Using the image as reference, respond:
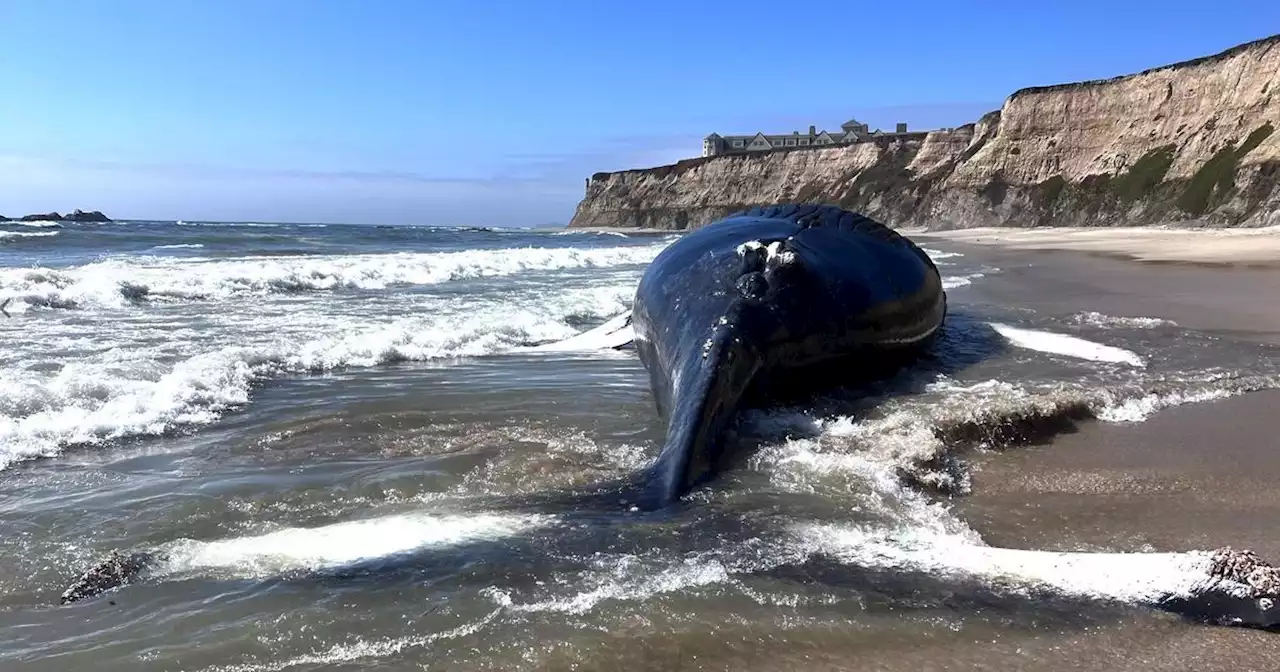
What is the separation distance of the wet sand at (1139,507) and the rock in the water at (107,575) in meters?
2.48

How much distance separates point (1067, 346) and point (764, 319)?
12.7ft

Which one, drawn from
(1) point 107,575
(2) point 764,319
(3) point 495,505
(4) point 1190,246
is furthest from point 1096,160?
(1) point 107,575

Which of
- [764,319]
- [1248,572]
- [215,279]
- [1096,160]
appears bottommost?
[1248,572]

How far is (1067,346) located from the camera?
7.23 m

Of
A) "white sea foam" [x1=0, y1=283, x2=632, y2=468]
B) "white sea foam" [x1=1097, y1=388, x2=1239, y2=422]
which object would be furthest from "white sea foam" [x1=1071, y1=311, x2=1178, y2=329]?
"white sea foam" [x1=0, y1=283, x2=632, y2=468]

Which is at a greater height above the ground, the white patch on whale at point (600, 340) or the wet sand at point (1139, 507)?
the white patch on whale at point (600, 340)

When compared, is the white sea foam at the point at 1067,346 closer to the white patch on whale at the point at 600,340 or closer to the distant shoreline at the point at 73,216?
the white patch on whale at the point at 600,340

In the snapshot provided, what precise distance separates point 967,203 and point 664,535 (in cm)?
5572

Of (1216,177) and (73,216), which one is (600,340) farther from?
(73,216)

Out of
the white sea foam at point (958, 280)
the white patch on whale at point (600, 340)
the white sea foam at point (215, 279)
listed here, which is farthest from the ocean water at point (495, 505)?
the white sea foam at point (958, 280)

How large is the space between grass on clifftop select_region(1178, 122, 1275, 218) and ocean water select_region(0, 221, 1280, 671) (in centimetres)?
3513

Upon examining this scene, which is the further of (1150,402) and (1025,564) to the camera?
(1150,402)

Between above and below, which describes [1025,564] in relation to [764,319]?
below

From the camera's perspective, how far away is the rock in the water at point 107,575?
2.87 metres
